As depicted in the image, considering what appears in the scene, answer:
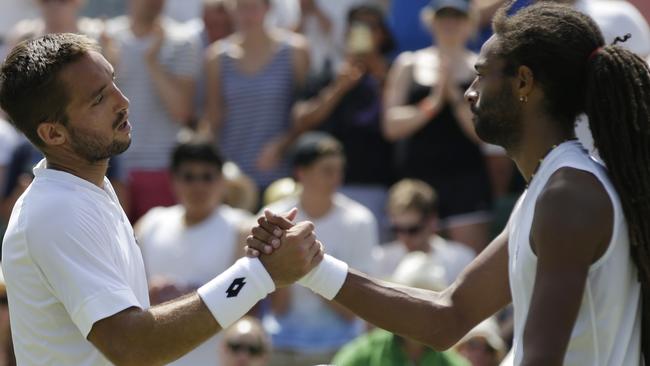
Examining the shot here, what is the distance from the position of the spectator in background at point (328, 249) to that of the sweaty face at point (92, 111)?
149 inches

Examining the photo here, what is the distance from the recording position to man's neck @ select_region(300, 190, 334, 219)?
315 inches

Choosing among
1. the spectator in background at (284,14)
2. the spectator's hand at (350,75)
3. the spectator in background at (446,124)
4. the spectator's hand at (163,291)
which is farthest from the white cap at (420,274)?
the spectator in background at (284,14)

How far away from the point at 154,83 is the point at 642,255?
18.8ft

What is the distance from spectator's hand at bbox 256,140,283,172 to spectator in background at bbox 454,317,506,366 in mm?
2228

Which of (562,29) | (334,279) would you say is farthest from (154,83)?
(562,29)

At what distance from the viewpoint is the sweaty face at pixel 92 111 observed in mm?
4074

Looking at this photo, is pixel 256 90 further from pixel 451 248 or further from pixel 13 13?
pixel 13 13

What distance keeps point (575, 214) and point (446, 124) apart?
4.72 meters

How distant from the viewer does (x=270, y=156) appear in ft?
29.0

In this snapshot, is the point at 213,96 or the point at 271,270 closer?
the point at 271,270

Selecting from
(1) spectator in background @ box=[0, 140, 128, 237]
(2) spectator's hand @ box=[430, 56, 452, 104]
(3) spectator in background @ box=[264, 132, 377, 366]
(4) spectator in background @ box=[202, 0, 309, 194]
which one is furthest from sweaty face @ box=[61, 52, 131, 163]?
(4) spectator in background @ box=[202, 0, 309, 194]

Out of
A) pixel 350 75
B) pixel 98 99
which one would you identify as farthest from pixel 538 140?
pixel 350 75

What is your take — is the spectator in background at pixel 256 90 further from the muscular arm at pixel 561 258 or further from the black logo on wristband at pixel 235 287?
the muscular arm at pixel 561 258

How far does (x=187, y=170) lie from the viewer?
802 cm
